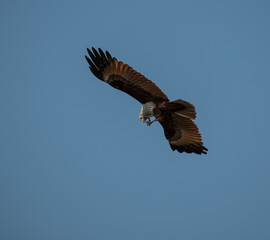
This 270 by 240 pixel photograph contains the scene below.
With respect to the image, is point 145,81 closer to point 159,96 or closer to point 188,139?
point 159,96

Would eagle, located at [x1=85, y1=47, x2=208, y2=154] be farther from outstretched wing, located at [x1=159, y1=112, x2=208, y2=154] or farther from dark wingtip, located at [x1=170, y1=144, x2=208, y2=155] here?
dark wingtip, located at [x1=170, y1=144, x2=208, y2=155]

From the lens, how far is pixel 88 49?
30.9 feet

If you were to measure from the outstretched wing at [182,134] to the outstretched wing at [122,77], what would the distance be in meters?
0.91

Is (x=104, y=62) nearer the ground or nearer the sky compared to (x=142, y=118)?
nearer the sky

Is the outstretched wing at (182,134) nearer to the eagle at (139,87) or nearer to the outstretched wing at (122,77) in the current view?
the eagle at (139,87)

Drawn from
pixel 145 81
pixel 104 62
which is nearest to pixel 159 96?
pixel 145 81

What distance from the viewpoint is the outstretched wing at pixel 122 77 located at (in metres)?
9.34

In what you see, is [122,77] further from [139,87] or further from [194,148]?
[194,148]

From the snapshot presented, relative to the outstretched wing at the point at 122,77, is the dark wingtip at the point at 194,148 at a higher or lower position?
lower

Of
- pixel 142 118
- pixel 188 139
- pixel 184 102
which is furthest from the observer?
pixel 188 139

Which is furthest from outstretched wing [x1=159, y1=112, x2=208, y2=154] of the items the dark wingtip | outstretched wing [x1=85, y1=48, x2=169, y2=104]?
outstretched wing [x1=85, y1=48, x2=169, y2=104]

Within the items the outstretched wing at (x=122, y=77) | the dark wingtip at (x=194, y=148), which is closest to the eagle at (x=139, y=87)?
the outstretched wing at (x=122, y=77)

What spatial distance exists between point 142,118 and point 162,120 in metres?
0.72

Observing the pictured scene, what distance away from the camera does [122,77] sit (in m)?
9.48
